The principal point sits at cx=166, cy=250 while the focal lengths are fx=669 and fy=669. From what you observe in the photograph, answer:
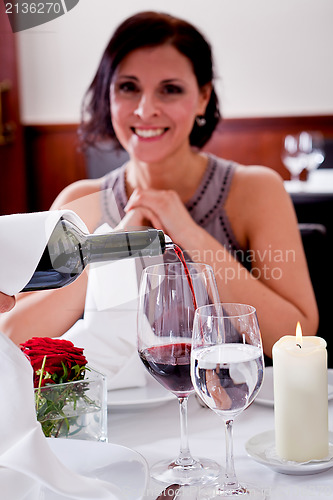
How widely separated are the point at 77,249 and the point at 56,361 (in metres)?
0.13

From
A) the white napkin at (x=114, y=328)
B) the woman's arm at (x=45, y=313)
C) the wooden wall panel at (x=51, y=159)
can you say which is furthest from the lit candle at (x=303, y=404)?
the wooden wall panel at (x=51, y=159)

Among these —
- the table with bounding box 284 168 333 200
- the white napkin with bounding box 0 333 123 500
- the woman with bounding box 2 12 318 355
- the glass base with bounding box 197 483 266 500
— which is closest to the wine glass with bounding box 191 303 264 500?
the glass base with bounding box 197 483 266 500

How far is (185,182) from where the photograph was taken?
1.66 meters

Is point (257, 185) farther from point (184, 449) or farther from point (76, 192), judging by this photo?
point (184, 449)

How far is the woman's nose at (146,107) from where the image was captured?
61.4 inches

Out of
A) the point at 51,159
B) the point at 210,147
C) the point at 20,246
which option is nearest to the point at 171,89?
the point at 20,246

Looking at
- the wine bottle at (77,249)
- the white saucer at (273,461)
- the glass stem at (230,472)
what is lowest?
the white saucer at (273,461)

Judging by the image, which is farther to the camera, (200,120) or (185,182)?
(200,120)

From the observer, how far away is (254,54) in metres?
4.09

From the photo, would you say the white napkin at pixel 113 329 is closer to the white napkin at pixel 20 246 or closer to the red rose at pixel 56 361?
the red rose at pixel 56 361

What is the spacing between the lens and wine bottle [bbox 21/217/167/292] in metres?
0.64

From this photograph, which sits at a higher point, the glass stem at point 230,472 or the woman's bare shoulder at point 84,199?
the woman's bare shoulder at point 84,199

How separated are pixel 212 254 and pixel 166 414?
24.6 inches

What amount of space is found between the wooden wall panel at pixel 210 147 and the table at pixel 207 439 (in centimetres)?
327
